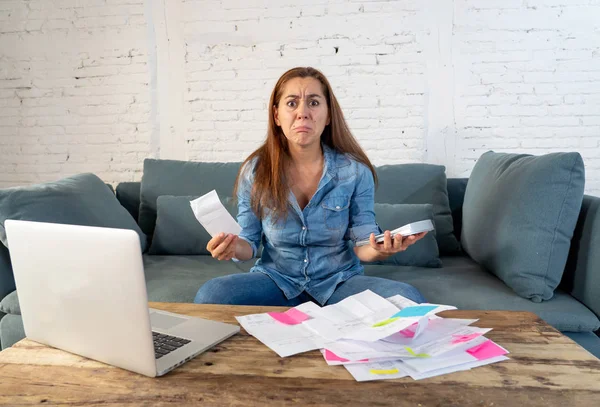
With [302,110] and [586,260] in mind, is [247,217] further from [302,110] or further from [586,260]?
[586,260]

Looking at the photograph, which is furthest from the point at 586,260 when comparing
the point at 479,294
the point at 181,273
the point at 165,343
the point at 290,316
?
the point at 181,273

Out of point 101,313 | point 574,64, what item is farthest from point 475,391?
point 574,64

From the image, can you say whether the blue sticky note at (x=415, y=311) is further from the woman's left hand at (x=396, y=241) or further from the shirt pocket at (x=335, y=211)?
the shirt pocket at (x=335, y=211)

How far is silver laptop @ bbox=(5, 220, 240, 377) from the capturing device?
830mm

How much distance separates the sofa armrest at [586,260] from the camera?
1.68m

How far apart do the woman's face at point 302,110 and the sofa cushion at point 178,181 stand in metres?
0.85

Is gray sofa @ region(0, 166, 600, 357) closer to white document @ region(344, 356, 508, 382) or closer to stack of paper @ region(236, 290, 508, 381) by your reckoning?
stack of paper @ region(236, 290, 508, 381)

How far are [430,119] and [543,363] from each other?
201 centimetres

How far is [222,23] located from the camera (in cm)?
287

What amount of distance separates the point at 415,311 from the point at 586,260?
1.06 m

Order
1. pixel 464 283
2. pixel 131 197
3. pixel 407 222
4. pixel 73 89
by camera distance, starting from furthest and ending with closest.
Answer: pixel 73 89 → pixel 131 197 → pixel 407 222 → pixel 464 283

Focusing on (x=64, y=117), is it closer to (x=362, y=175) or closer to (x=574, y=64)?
(x=362, y=175)

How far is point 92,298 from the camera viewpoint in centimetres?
88

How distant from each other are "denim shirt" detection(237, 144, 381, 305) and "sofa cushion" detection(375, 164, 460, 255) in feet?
2.01
